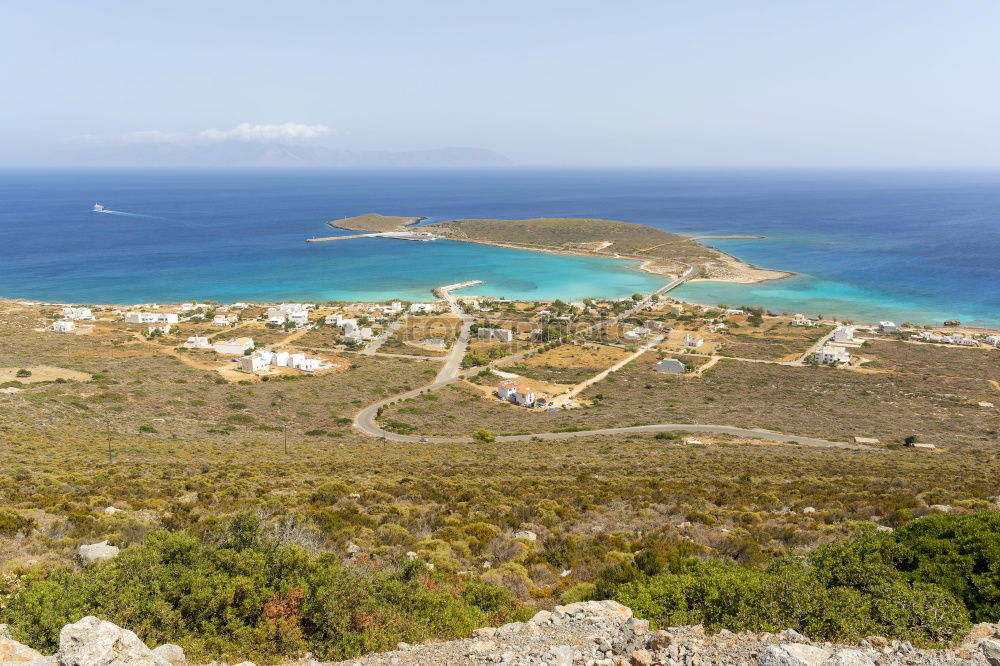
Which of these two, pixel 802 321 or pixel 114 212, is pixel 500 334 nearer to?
pixel 802 321

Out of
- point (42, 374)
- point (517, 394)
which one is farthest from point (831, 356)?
point (42, 374)

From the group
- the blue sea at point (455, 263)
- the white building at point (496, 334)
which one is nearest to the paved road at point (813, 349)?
the blue sea at point (455, 263)

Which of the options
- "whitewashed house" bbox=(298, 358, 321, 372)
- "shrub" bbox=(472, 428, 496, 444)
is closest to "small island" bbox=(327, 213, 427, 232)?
"whitewashed house" bbox=(298, 358, 321, 372)

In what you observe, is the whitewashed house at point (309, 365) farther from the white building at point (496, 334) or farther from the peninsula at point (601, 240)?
the peninsula at point (601, 240)

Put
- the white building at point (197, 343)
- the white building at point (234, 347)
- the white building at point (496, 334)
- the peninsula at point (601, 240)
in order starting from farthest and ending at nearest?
the peninsula at point (601, 240) → the white building at point (496, 334) → the white building at point (197, 343) → the white building at point (234, 347)

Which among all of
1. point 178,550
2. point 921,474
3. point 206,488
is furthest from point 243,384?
point 921,474

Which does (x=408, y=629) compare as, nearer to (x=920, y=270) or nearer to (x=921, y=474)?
(x=921, y=474)

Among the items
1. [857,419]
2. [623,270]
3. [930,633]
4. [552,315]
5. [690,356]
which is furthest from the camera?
[623,270]
